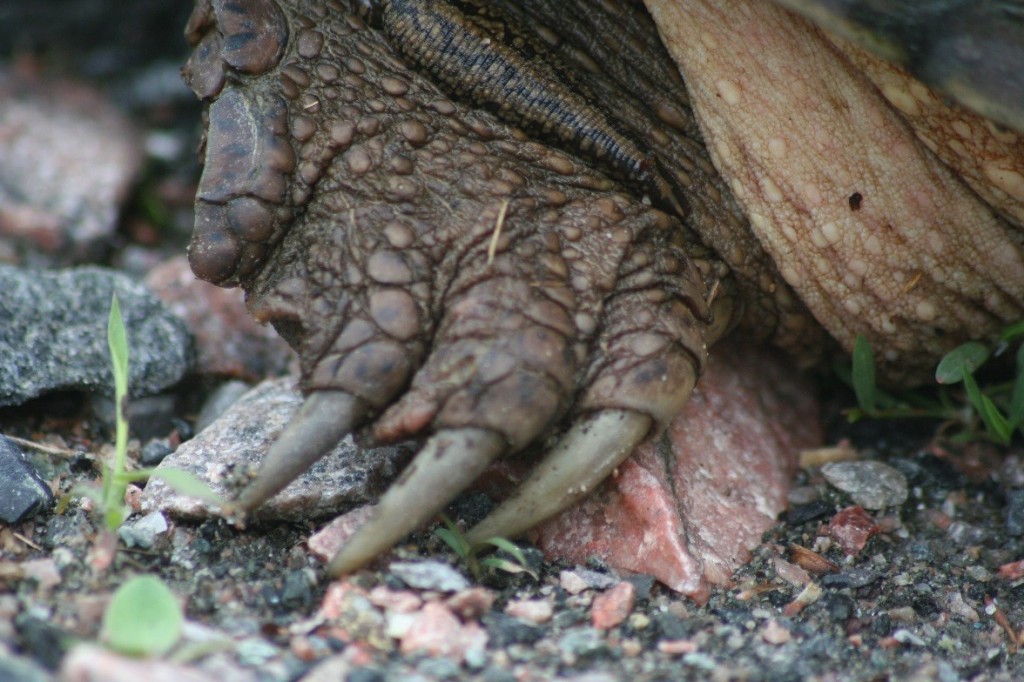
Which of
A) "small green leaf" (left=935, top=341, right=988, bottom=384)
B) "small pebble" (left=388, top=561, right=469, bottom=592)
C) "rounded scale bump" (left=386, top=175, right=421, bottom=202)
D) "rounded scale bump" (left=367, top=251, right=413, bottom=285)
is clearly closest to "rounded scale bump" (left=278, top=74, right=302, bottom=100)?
"rounded scale bump" (left=386, top=175, right=421, bottom=202)

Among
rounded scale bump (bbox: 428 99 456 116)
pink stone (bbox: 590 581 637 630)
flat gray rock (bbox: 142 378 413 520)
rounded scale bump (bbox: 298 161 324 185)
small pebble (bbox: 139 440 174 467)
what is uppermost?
rounded scale bump (bbox: 428 99 456 116)

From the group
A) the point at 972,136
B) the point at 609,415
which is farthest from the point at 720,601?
the point at 972,136

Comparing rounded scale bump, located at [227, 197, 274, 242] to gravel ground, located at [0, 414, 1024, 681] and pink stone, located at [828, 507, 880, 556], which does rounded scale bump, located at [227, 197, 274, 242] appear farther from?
pink stone, located at [828, 507, 880, 556]

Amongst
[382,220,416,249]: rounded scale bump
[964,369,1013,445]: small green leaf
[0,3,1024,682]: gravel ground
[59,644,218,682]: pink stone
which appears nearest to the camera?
[59,644,218,682]: pink stone

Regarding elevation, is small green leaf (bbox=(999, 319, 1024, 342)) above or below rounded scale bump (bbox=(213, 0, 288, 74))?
above

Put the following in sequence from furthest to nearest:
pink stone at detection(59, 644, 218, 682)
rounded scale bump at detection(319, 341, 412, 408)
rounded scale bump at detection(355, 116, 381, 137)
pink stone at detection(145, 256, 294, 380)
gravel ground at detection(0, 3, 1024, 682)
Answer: pink stone at detection(145, 256, 294, 380) → rounded scale bump at detection(355, 116, 381, 137) → rounded scale bump at detection(319, 341, 412, 408) → gravel ground at detection(0, 3, 1024, 682) → pink stone at detection(59, 644, 218, 682)

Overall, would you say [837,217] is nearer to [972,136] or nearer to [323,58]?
[972,136]

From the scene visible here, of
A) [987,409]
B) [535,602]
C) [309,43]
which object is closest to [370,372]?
[535,602]

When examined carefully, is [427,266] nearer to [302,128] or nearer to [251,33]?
[302,128]
